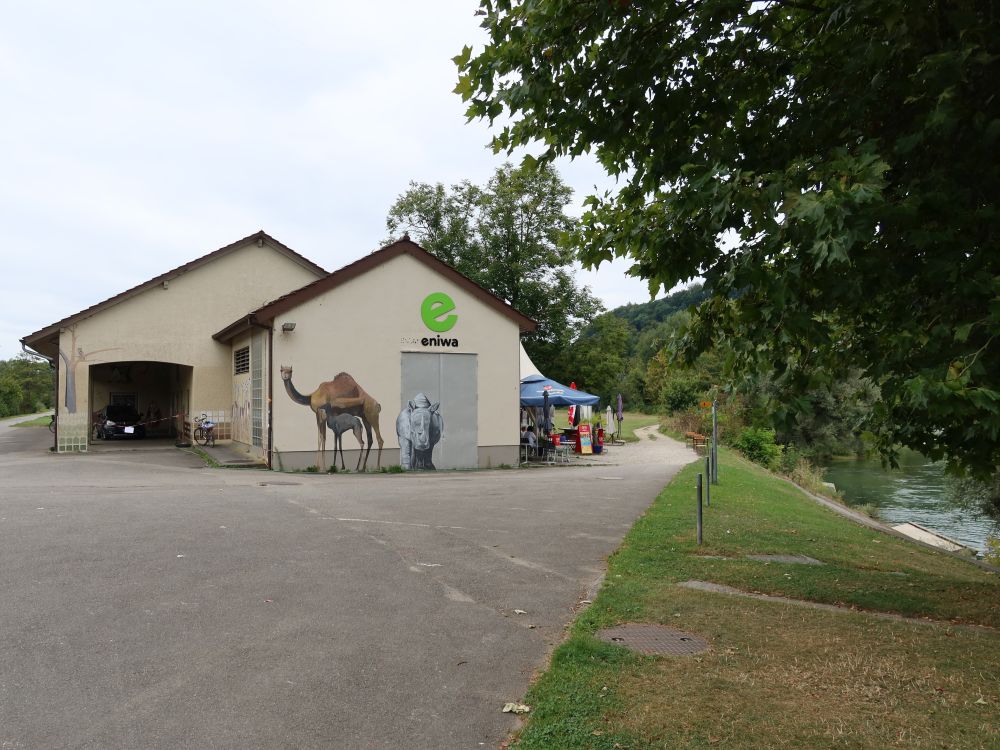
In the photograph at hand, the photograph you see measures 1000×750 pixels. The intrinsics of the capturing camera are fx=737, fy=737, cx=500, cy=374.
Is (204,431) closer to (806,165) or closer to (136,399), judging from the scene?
(136,399)

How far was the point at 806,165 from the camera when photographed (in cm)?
456

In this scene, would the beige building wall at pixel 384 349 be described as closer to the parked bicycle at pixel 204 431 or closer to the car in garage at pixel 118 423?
the parked bicycle at pixel 204 431

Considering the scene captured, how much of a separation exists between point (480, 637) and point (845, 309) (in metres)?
3.90

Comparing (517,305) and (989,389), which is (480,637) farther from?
(517,305)

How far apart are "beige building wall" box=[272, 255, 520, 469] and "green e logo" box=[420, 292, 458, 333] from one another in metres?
0.14

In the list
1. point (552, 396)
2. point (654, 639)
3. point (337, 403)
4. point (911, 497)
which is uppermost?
point (552, 396)

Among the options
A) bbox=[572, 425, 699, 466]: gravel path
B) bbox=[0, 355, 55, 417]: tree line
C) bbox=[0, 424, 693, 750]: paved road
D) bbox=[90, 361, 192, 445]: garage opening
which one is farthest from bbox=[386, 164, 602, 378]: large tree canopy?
bbox=[0, 355, 55, 417]: tree line

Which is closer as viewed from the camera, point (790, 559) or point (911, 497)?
point (790, 559)

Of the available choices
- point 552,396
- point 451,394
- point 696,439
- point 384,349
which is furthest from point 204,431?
point 696,439

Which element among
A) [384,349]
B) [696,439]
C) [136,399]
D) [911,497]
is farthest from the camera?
[696,439]

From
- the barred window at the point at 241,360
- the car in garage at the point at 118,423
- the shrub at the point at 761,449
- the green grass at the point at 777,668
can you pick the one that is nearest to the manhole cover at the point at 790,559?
the green grass at the point at 777,668

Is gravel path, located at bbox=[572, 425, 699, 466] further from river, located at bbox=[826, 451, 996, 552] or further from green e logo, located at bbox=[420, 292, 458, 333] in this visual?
green e logo, located at bbox=[420, 292, 458, 333]

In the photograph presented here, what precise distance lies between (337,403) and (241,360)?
17.8 feet

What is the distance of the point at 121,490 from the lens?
13.0 meters
